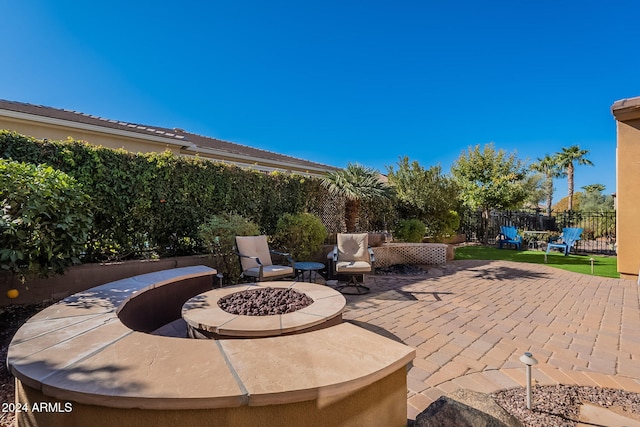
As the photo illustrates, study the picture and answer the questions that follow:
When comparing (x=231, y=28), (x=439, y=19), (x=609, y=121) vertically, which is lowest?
(x=609, y=121)

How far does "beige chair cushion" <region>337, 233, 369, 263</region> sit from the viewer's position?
268 inches

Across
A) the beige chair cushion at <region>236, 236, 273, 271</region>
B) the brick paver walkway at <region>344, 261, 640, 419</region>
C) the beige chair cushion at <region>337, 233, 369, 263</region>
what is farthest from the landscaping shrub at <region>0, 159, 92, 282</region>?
the beige chair cushion at <region>337, 233, 369, 263</region>

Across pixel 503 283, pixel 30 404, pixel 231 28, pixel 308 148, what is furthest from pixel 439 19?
pixel 30 404

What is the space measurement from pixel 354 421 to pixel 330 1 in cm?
1104

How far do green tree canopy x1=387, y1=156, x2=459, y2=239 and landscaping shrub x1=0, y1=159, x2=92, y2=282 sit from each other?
31.9 ft

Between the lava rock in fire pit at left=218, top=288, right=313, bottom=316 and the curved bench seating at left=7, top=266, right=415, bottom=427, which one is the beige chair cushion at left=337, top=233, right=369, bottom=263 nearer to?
the lava rock in fire pit at left=218, top=288, right=313, bottom=316

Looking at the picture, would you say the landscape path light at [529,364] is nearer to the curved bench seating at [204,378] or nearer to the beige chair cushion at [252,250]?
the curved bench seating at [204,378]

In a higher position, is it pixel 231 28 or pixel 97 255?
pixel 231 28

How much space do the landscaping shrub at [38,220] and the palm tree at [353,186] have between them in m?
5.90

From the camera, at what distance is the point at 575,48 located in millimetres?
10156

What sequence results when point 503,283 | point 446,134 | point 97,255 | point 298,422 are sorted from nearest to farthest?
point 298,422, point 97,255, point 503,283, point 446,134

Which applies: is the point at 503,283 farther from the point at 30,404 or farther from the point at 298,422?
the point at 30,404

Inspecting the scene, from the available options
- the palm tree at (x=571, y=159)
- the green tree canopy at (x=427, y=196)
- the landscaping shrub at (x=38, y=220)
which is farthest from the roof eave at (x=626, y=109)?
the palm tree at (x=571, y=159)

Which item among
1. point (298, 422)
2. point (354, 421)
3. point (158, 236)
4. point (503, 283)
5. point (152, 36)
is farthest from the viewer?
point (152, 36)
